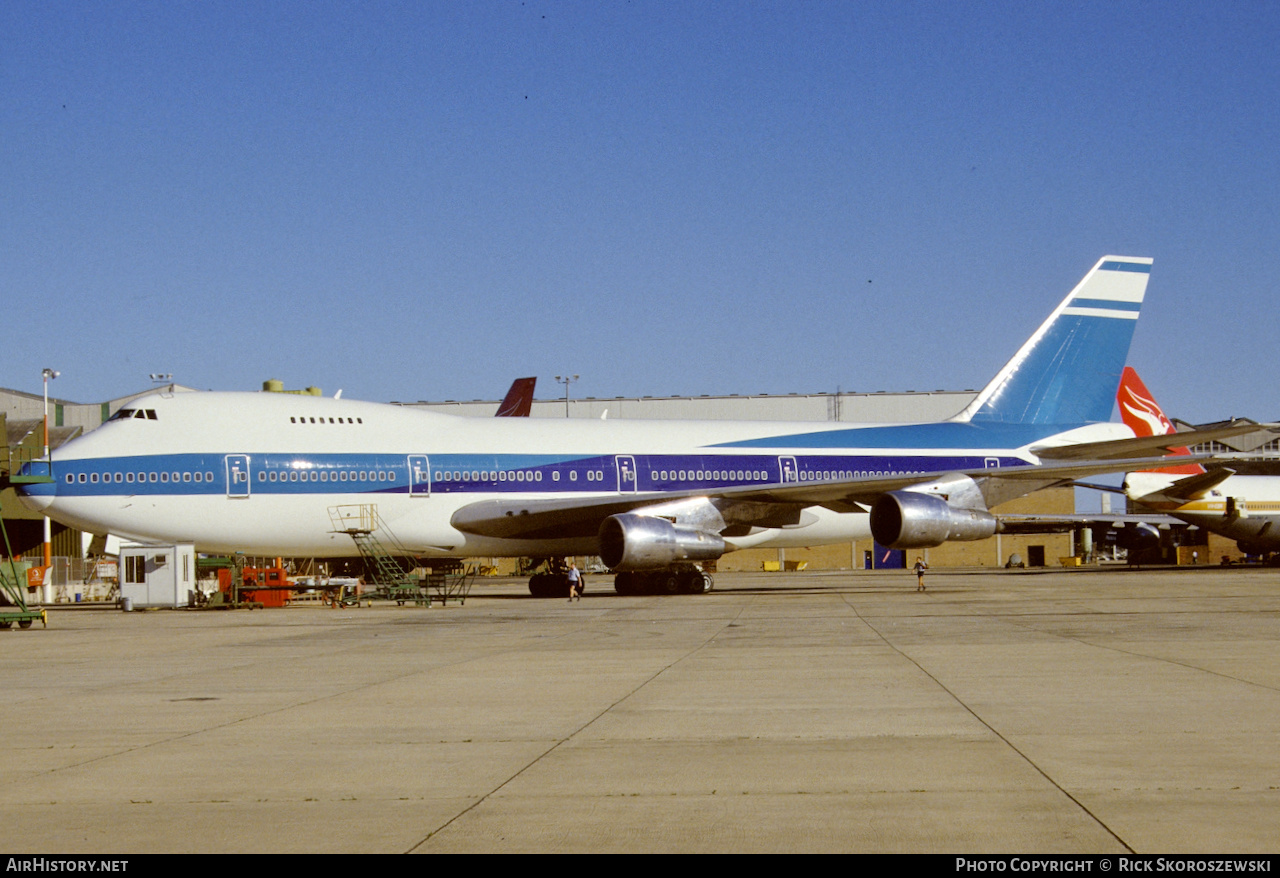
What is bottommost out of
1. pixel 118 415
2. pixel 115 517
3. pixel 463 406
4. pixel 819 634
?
pixel 819 634

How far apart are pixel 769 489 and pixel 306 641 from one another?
14.2m

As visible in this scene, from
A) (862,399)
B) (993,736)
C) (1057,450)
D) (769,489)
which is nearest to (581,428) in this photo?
(769,489)

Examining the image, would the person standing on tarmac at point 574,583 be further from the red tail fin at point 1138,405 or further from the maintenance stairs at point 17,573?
the red tail fin at point 1138,405

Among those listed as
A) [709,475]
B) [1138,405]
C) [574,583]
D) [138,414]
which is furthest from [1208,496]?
[138,414]

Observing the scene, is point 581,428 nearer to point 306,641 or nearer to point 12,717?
point 306,641

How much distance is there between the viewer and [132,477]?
91.5ft

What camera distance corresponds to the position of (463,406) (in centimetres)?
7788

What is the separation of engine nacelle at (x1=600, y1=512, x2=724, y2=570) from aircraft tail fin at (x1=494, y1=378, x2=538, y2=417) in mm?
26732

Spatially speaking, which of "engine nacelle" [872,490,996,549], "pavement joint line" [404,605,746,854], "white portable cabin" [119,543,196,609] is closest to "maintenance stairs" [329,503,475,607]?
"white portable cabin" [119,543,196,609]

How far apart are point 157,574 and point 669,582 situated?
12494mm

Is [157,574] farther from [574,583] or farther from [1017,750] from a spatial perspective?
[1017,750]

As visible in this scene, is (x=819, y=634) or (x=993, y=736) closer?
(x=993, y=736)

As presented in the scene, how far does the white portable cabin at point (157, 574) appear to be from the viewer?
2845 centimetres
